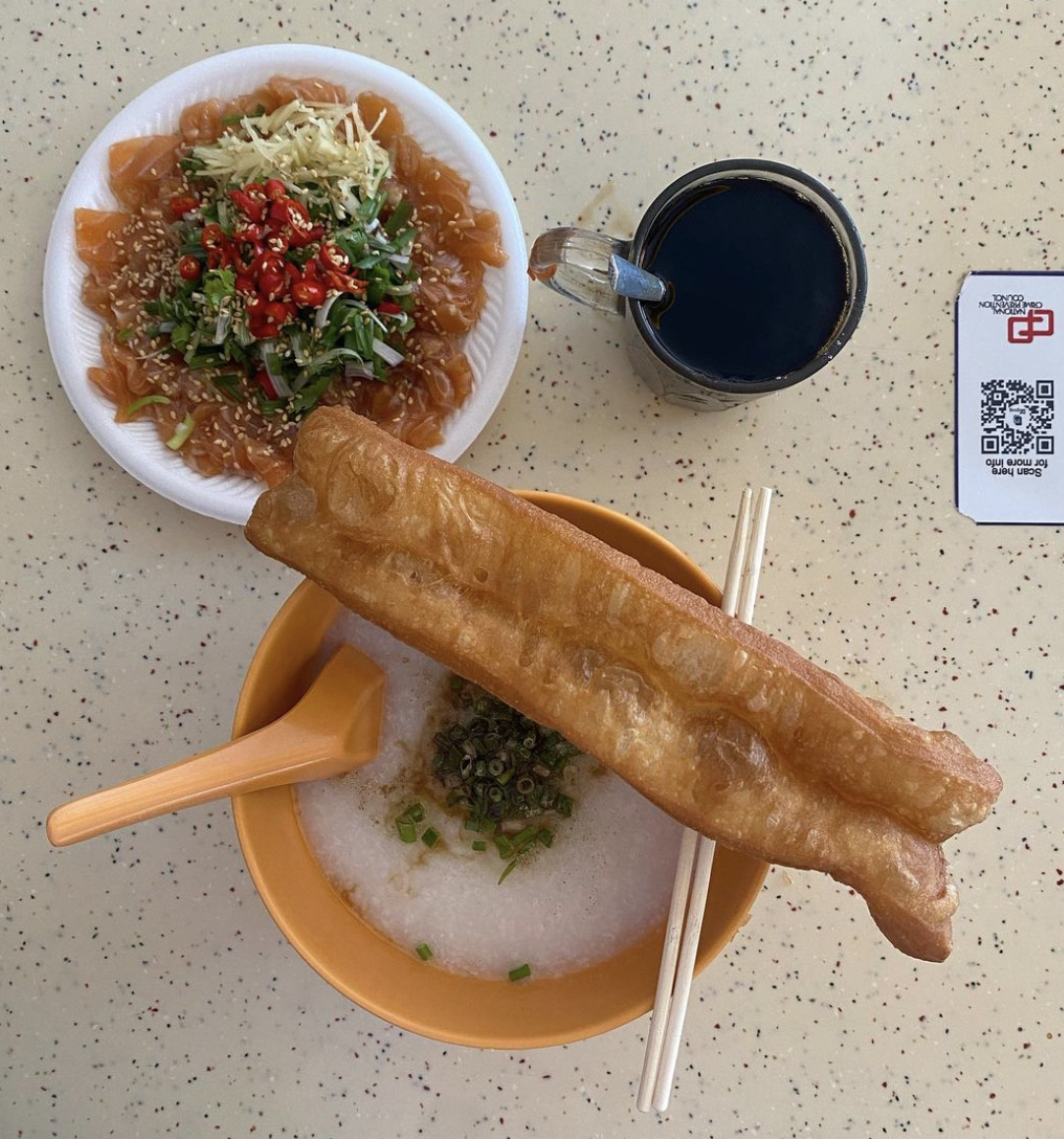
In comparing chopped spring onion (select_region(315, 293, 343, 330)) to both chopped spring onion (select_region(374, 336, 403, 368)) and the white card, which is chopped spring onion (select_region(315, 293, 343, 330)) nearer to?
chopped spring onion (select_region(374, 336, 403, 368))

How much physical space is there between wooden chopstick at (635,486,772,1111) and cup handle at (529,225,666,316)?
0.29m

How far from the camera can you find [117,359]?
1.30 meters

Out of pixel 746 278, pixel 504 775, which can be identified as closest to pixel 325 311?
pixel 746 278

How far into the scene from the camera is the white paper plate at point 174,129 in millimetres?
1282

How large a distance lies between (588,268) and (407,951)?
92 centimetres

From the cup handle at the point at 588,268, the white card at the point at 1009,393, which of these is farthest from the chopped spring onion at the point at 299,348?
the white card at the point at 1009,393

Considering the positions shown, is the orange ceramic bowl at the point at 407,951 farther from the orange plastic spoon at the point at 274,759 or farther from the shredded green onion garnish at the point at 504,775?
the shredded green onion garnish at the point at 504,775

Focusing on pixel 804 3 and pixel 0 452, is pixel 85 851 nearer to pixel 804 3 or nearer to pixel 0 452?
pixel 0 452

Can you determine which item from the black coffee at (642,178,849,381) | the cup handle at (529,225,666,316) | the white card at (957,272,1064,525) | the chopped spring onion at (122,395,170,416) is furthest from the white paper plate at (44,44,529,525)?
the white card at (957,272,1064,525)

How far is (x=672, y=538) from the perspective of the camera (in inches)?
54.2

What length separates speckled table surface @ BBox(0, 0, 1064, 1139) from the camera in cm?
138

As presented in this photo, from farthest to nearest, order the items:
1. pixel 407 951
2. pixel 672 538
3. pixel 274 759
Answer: pixel 672 538 < pixel 407 951 < pixel 274 759

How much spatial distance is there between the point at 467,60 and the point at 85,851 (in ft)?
4.34

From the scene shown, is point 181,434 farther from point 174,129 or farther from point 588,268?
point 588,268
